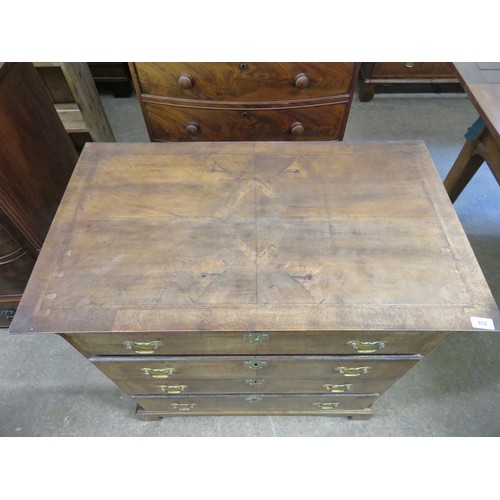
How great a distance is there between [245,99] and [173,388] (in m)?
1.24

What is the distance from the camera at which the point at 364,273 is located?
955mm

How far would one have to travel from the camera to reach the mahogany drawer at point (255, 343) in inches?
36.6

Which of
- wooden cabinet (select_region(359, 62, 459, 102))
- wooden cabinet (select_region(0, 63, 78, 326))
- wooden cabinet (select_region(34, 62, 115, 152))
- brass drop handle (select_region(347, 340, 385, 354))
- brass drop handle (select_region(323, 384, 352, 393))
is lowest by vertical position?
brass drop handle (select_region(323, 384, 352, 393))

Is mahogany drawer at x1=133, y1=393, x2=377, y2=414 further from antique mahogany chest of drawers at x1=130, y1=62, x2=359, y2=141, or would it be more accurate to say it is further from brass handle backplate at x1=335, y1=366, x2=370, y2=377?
antique mahogany chest of drawers at x1=130, y1=62, x2=359, y2=141

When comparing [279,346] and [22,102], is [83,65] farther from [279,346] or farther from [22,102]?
[279,346]

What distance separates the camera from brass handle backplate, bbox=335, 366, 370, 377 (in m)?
1.10

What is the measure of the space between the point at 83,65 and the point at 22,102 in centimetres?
73

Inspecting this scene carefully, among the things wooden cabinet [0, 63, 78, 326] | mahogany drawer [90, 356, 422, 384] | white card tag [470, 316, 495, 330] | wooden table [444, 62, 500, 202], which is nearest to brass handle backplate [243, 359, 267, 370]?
mahogany drawer [90, 356, 422, 384]

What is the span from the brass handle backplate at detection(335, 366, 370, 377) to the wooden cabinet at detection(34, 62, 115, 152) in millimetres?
1740

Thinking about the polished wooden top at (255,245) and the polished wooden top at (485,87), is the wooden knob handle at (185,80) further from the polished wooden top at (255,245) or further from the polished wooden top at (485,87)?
the polished wooden top at (485,87)

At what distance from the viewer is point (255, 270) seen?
0.96m

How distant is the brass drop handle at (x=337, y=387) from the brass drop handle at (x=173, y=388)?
49cm

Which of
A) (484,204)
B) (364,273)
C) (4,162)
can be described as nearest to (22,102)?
(4,162)

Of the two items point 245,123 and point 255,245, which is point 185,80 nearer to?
point 245,123
